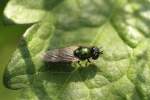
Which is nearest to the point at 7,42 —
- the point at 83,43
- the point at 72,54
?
the point at 72,54

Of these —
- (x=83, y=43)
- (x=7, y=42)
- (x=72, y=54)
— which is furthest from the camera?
(x=7, y=42)

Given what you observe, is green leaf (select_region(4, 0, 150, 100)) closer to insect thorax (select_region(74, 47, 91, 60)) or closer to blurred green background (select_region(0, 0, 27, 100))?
insect thorax (select_region(74, 47, 91, 60))

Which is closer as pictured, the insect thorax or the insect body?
the insect body

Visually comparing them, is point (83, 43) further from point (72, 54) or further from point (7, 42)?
point (7, 42)

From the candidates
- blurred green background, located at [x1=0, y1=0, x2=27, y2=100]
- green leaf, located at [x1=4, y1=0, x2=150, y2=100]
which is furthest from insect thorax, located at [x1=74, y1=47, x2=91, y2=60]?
blurred green background, located at [x1=0, y1=0, x2=27, y2=100]

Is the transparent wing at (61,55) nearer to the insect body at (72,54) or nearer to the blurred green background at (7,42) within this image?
the insect body at (72,54)

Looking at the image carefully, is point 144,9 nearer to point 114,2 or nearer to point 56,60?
point 114,2

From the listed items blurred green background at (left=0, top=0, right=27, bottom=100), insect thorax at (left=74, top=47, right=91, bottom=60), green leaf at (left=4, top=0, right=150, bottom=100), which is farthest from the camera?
blurred green background at (left=0, top=0, right=27, bottom=100)
